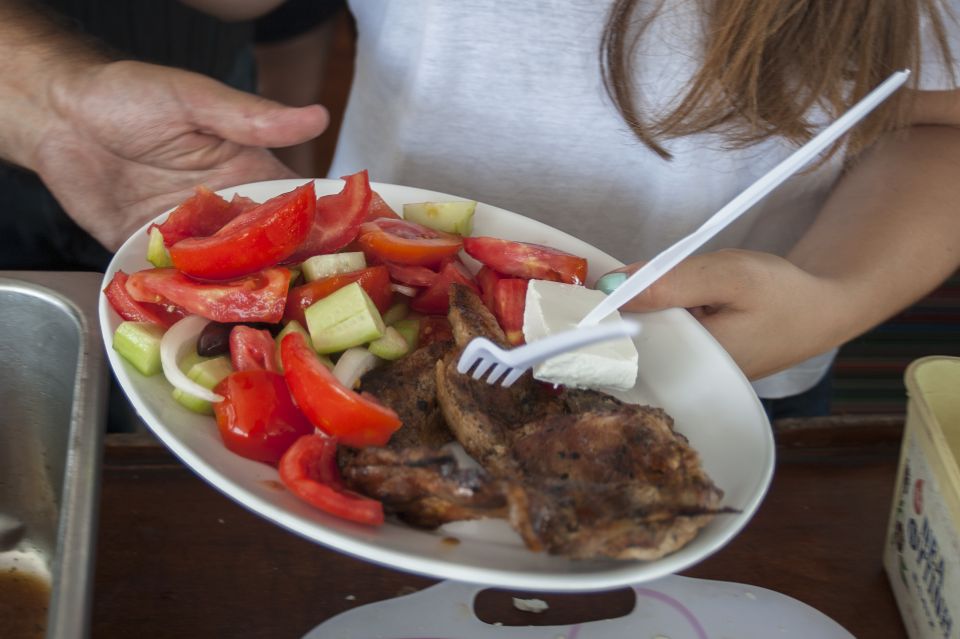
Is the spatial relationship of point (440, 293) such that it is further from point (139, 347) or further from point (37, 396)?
point (37, 396)

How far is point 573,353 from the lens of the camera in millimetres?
983

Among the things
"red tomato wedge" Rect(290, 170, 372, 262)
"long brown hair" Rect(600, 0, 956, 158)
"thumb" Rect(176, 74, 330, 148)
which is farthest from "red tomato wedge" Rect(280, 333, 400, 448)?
"long brown hair" Rect(600, 0, 956, 158)

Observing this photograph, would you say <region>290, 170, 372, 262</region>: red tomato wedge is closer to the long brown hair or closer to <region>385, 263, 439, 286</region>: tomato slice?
<region>385, 263, 439, 286</region>: tomato slice

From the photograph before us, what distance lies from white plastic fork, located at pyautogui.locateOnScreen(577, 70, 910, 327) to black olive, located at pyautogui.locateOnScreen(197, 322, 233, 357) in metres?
0.43

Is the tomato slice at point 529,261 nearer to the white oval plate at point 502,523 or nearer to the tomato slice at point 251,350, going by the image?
the white oval plate at point 502,523

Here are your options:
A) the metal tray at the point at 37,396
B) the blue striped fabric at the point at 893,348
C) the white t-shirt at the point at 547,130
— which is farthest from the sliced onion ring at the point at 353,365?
the blue striped fabric at the point at 893,348

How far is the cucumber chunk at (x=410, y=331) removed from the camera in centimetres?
115

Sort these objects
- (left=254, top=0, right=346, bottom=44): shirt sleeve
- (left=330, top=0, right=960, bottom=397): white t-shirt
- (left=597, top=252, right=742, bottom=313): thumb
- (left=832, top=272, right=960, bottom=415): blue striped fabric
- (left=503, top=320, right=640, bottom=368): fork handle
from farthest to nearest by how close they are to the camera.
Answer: (left=254, top=0, right=346, bottom=44): shirt sleeve < (left=832, top=272, right=960, bottom=415): blue striped fabric < (left=330, top=0, right=960, bottom=397): white t-shirt < (left=597, top=252, right=742, bottom=313): thumb < (left=503, top=320, right=640, bottom=368): fork handle

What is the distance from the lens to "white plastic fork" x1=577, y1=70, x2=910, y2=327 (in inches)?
38.4

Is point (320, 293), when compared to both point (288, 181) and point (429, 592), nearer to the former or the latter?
point (288, 181)

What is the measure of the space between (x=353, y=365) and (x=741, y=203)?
19.7 inches

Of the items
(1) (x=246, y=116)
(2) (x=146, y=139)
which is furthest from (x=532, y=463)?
(2) (x=146, y=139)

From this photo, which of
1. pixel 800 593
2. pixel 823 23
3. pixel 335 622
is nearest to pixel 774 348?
pixel 800 593

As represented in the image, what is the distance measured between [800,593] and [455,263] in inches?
25.5
